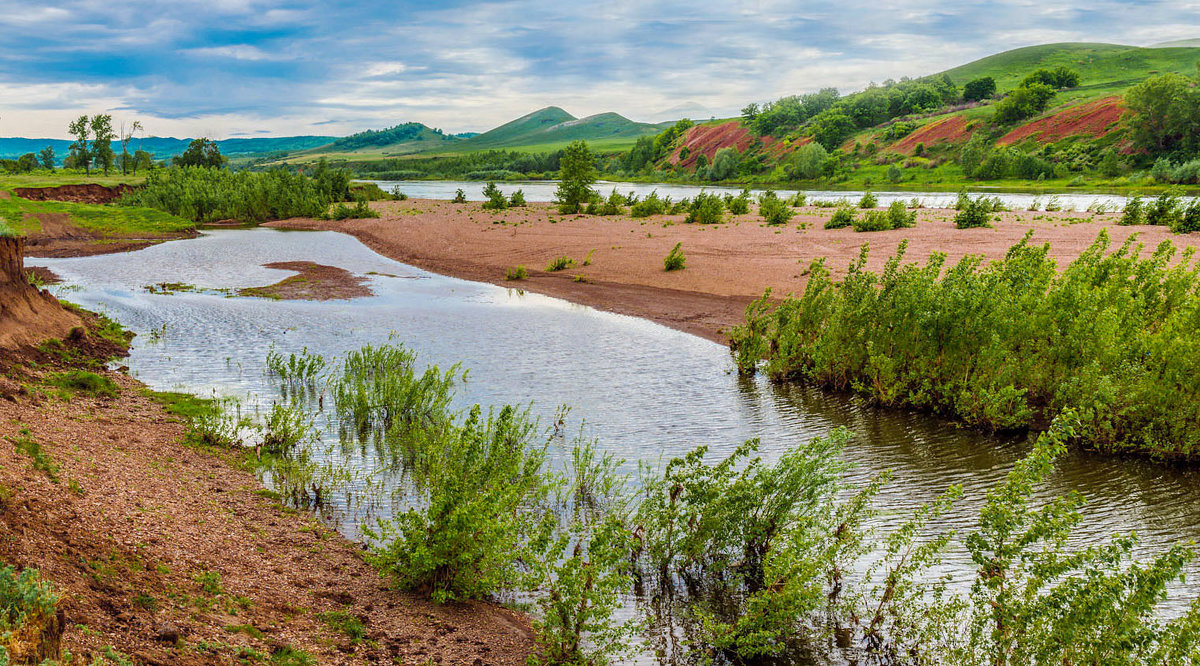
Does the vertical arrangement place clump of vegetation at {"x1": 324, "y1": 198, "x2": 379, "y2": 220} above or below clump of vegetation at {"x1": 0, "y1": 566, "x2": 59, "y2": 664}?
above

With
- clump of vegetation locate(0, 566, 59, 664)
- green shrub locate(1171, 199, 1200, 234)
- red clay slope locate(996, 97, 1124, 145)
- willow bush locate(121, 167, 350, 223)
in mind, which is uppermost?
red clay slope locate(996, 97, 1124, 145)

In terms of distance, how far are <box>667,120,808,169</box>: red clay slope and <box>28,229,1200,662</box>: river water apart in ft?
354

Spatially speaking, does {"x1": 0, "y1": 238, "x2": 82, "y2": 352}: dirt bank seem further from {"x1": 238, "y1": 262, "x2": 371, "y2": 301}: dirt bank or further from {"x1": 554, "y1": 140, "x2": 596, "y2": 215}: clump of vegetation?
{"x1": 554, "y1": 140, "x2": 596, "y2": 215}: clump of vegetation

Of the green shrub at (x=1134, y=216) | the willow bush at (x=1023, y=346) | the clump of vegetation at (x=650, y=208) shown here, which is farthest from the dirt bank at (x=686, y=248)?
the willow bush at (x=1023, y=346)

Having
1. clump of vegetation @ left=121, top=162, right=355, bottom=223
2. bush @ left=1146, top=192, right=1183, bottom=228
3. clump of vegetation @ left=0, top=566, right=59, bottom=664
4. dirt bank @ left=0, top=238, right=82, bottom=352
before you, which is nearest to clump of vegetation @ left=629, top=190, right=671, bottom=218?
clump of vegetation @ left=121, top=162, right=355, bottom=223

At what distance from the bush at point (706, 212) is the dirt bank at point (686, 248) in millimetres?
1152

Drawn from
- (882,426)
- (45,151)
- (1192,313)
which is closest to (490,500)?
(882,426)

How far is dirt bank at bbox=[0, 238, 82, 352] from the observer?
42.9ft

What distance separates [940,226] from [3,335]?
1436 inches

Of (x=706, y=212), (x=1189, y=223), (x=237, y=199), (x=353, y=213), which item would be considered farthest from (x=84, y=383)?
(x=237, y=199)

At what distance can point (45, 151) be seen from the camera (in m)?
105

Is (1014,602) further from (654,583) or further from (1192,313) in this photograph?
(1192,313)

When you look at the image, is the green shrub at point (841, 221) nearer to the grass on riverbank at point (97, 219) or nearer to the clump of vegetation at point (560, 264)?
the clump of vegetation at point (560, 264)

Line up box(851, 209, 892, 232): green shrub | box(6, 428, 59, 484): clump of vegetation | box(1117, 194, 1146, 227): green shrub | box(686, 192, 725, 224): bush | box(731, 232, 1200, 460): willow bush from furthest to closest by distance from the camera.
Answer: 1. box(686, 192, 725, 224): bush
2. box(851, 209, 892, 232): green shrub
3. box(1117, 194, 1146, 227): green shrub
4. box(731, 232, 1200, 460): willow bush
5. box(6, 428, 59, 484): clump of vegetation
